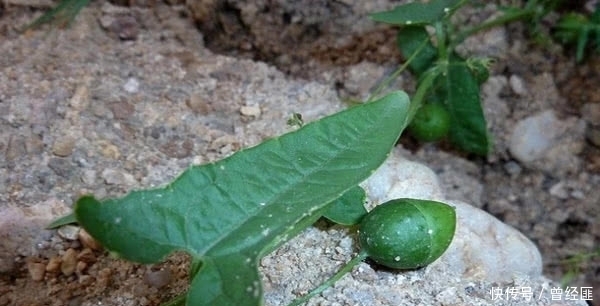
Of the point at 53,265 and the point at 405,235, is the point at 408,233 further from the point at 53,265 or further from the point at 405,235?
the point at 53,265

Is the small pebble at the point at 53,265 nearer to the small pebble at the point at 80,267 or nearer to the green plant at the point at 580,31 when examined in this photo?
the small pebble at the point at 80,267

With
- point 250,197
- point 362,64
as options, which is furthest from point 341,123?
point 362,64

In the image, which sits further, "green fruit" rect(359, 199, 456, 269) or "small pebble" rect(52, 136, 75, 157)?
"small pebble" rect(52, 136, 75, 157)

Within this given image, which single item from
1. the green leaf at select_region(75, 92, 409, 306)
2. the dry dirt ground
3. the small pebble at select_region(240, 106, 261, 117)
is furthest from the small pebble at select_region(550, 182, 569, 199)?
the green leaf at select_region(75, 92, 409, 306)

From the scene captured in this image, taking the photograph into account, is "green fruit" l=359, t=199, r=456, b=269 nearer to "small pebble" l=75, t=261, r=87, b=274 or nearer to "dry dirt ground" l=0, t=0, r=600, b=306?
"small pebble" l=75, t=261, r=87, b=274

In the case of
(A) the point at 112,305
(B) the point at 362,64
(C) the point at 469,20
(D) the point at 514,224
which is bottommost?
(D) the point at 514,224

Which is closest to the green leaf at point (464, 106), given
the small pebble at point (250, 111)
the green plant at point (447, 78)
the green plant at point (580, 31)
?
the green plant at point (447, 78)

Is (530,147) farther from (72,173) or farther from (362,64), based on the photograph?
(72,173)
